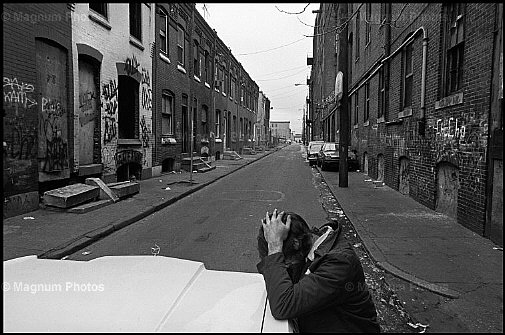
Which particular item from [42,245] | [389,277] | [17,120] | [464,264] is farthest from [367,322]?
[17,120]

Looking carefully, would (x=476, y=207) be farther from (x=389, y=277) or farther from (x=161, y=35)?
(x=161, y=35)

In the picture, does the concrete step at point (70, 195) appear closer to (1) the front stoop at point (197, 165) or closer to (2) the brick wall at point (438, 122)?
(2) the brick wall at point (438, 122)

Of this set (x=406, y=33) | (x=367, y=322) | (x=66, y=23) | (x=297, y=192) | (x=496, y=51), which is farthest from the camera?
(x=297, y=192)

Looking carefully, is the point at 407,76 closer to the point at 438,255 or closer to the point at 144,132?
the point at 438,255

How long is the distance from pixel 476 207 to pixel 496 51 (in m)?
2.58

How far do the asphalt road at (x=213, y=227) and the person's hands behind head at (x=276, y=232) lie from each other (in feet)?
11.9

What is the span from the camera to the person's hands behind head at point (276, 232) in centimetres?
232

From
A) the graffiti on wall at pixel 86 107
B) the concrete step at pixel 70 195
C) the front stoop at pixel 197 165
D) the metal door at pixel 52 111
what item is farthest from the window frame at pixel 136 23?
the front stoop at pixel 197 165

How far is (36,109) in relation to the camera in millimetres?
9258

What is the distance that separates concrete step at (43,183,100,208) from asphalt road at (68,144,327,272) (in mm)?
1670

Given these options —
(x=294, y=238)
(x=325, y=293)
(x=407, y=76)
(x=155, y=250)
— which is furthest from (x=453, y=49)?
(x=325, y=293)

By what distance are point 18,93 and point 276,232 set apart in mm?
8241

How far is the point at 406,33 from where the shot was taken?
12312 millimetres

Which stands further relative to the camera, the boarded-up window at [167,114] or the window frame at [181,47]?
the window frame at [181,47]
